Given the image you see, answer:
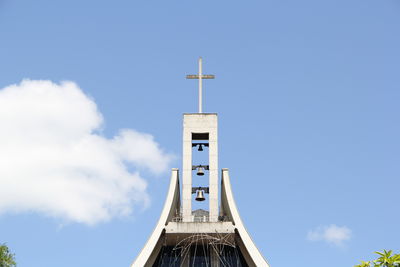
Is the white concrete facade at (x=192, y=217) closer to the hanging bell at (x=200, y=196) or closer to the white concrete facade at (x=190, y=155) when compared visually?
the white concrete facade at (x=190, y=155)

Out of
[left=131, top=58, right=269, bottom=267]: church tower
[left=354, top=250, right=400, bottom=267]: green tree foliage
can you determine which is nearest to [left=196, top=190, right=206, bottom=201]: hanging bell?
[left=131, top=58, right=269, bottom=267]: church tower

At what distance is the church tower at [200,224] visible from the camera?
87.4 feet

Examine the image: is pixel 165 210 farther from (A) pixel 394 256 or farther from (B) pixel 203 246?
(A) pixel 394 256

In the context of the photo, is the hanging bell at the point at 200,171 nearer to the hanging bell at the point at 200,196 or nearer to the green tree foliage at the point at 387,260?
the hanging bell at the point at 200,196

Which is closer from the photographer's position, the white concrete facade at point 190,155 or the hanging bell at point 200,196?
the white concrete facade at point 190,155

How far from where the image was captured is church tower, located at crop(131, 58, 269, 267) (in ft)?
87.4

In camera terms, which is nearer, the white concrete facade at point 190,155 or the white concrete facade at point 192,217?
the white concrete facade at point 192,217

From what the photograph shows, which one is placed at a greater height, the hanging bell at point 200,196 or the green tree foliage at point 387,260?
the hanging bell at point 200,196

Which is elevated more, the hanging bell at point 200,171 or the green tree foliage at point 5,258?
the hanging bell at point 200,171

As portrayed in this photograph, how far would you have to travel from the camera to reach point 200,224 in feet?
88.0

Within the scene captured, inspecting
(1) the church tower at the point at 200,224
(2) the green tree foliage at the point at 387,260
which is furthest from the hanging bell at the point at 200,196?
(2) the green tree foliage at the point at 387,260

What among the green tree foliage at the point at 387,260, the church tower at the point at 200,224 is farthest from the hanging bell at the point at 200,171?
the green tree foliage at the point at 387,260

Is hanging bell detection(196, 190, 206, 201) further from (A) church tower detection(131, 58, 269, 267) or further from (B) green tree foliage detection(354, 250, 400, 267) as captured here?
(B) green tree foliage detection(354, 250, 400, 267)

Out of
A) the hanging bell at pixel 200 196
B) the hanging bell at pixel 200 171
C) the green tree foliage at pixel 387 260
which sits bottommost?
the green tree foliage at pixel 387 260
